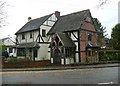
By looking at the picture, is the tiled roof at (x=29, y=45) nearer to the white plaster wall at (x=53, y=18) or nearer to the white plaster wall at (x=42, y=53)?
the white plaster wall at (x=42, y=53)

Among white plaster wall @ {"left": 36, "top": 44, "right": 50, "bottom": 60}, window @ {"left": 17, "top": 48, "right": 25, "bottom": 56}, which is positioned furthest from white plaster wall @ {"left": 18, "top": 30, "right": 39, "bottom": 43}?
white plaster wall @ {"left": 36, "top": 44, "right": 50, "bottom": 60}

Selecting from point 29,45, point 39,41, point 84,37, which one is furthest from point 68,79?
point 29,45

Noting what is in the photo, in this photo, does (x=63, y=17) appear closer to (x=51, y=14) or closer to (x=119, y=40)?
(x=51, y=14)

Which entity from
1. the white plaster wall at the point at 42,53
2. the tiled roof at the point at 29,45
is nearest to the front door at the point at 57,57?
the white plaster wall at the point at 42,53

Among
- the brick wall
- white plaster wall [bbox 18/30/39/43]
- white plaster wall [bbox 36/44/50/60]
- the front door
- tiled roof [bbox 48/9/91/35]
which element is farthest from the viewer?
white plaster wall [bbox 18/30/39/43]

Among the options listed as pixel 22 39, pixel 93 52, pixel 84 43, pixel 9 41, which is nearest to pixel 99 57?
pixel 93 52

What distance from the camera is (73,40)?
41.7 metres

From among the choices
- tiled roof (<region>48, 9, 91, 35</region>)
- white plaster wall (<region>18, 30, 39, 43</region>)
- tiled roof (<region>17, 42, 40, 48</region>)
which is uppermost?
tiled roof (<region>48, 9, 91, 35</region>)

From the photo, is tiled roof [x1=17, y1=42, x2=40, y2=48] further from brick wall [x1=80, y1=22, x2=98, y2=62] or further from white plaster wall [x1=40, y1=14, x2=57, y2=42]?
brick wall [x1=80, y1=22, x2=98, y2=62]

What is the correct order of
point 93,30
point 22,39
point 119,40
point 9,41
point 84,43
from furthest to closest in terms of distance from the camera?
point 9,41 < point 119,40 < point 22,39 < point 93,30 < point 84,43

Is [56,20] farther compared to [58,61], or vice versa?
[56,20]

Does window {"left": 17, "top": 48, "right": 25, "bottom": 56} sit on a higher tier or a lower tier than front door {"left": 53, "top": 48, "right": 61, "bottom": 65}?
higher

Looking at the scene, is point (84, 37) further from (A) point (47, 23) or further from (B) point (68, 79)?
(B) point (68, 79)

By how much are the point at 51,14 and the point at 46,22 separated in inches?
81.7
